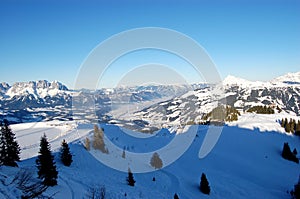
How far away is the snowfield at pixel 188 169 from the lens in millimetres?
31000

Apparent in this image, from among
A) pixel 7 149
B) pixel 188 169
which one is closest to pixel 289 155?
pixel 188 169

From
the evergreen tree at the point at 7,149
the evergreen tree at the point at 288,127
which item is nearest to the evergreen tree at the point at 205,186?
the evergreen tree at the point at 7,149

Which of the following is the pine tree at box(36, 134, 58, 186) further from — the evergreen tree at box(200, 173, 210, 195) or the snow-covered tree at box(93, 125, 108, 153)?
the snow-covered tree at box(93, 125, 108, 153)

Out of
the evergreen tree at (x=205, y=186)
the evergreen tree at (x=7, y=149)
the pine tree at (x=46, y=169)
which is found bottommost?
the evergreen tree at (x=205, y=186)

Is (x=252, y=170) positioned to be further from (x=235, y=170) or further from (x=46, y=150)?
(x=46, y=150)

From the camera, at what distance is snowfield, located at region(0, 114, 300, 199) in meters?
31.0

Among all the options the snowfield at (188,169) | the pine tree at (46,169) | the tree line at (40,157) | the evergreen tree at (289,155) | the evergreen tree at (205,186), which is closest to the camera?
the pine tree at (46,169)

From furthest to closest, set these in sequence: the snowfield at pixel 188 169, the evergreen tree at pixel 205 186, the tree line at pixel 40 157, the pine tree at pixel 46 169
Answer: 1. the evergreen tree at pixel 205 186
2. the snowfield at pixel 188 169
3. the tree line at pixel 40 157
4. the pine tree at pixel 46 169

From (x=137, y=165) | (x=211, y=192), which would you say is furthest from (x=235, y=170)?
(x=137, y=165)

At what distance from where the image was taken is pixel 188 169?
57281 millimetres

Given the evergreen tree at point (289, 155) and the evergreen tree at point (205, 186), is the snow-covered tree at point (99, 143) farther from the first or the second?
the evergreen tree at point (289, 155)

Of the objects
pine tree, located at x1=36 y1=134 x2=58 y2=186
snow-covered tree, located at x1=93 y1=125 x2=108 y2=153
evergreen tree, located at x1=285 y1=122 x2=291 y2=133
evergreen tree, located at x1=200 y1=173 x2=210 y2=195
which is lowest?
evergreen tree, located at x1=200 y1=173 x2=210 y2=195

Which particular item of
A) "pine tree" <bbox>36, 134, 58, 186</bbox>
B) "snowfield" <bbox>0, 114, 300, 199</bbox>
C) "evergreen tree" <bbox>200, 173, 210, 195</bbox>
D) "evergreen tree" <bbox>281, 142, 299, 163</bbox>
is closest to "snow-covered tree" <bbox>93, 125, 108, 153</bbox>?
"snowfield" <bbox>0, 114, 300, 199</bbox>

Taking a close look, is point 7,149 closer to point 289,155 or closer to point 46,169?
point 46,169
